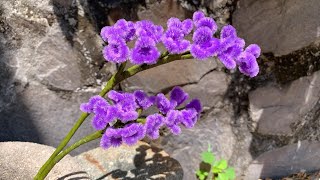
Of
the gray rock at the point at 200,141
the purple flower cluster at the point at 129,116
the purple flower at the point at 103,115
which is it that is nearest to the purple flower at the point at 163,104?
the purple flower cluster at the point at 129,116

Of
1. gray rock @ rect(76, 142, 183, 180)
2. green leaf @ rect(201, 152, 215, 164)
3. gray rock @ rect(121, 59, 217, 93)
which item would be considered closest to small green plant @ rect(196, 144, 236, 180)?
green leaf @ rect(201, 152, 215, 164)

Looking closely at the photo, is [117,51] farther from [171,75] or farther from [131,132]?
[171,75]

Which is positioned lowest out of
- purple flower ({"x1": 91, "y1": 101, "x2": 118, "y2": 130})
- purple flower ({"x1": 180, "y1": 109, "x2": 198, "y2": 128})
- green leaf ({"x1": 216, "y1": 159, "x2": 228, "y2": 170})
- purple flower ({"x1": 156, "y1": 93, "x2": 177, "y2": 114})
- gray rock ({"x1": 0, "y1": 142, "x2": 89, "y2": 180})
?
gray rock ({"x1": 0, "y1": 142, "x2": 89, "y2": 180})

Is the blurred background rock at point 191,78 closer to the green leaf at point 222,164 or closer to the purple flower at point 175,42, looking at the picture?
the green leaf at point 222,164

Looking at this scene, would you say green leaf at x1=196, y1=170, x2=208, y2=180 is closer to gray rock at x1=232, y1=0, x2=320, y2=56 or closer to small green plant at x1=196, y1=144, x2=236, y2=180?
small green plant at x1=196, y1=144, x2=236, y2=180

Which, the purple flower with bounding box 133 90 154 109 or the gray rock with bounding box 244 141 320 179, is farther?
the gray rock with bounding box 244 141 320 179

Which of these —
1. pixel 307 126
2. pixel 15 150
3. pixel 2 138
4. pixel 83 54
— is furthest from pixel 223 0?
pixel 2 138

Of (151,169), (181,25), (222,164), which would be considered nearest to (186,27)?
(181,25)
